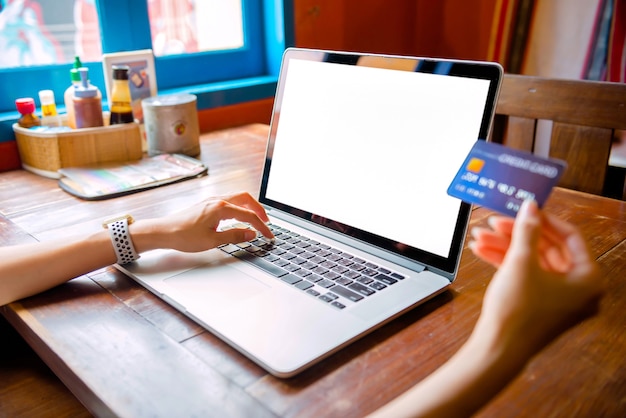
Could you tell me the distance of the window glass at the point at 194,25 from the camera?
1733mm

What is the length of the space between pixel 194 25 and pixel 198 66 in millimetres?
140

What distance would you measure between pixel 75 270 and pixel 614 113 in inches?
45.4

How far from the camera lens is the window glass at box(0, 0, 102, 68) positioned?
147 cm

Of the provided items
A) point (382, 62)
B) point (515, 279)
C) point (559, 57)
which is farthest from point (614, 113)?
point (559, 57)

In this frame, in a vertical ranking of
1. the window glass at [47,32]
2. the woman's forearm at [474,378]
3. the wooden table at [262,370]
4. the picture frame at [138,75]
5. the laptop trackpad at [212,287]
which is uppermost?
the window glass at [47,32]

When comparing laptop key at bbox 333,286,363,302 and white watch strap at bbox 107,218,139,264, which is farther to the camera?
white watch strap at bbox 107,218,139,264

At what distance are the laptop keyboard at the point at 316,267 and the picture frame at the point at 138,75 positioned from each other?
2.46 ft

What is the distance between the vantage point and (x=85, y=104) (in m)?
1.28

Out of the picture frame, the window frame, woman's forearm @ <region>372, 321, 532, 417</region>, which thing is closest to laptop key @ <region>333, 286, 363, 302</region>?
woman's forearm @ <region>372, 321, 532, 417</region>

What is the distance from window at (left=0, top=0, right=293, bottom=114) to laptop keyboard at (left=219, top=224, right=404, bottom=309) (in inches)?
38.8

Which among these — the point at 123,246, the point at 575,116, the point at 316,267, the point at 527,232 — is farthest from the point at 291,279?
the point at 575,116

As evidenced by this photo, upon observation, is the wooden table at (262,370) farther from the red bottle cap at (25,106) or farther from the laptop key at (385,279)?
the red bottle cap at (25,106)

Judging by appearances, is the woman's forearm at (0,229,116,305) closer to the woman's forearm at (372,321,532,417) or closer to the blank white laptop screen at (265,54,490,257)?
the blank white laptop screen at (265,54,490,257)

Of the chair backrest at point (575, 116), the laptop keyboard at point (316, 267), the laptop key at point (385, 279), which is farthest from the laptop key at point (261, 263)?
the chair backrest at point (575, 116)
